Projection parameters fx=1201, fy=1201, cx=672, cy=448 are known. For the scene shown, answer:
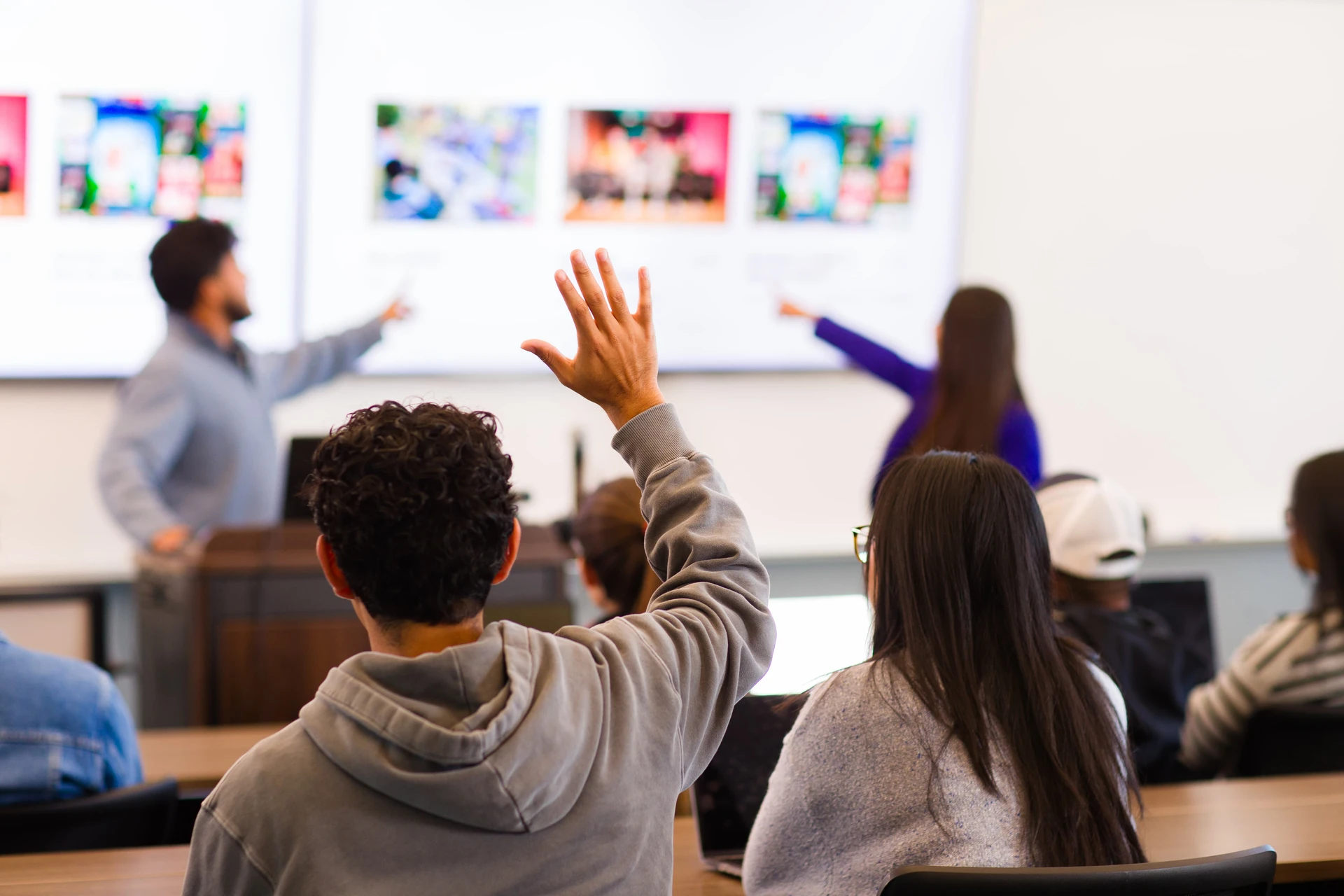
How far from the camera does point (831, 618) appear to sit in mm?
1871

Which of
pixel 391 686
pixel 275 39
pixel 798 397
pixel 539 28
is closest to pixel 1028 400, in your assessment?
pixel 798 397

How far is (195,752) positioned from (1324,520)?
207 centimetres

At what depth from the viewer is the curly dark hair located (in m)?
0.99

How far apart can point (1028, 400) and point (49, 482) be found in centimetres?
299

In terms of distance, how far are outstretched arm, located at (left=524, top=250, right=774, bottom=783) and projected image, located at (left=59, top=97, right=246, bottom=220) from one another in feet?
8.17

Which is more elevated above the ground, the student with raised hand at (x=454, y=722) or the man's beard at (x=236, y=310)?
the man's beard at (x=236, y=310)

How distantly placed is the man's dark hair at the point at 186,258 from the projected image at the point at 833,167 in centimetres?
161

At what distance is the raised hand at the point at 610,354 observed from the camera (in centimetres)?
121

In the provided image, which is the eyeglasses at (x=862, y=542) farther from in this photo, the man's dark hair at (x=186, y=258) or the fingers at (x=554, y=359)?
the man's dark hair at (x=186, y=258)

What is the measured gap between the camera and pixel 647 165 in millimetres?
3650

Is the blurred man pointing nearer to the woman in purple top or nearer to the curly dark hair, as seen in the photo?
the woman in purple top

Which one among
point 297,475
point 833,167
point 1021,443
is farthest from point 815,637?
point 833,167

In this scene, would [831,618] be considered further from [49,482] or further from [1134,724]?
[49,482]

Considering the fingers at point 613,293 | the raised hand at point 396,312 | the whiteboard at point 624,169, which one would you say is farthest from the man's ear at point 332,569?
the whiteboard at point 624,169
